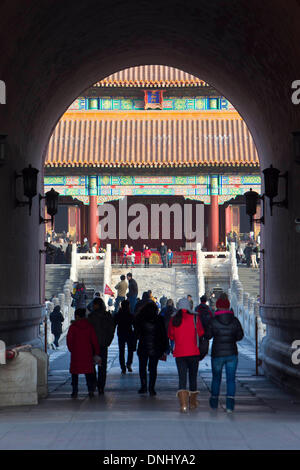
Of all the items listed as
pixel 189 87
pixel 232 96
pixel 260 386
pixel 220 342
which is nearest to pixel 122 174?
pixel 189 87

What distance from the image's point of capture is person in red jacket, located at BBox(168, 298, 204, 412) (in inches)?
445

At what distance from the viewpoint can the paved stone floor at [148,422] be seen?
8.04 meters

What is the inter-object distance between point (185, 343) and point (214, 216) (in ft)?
105

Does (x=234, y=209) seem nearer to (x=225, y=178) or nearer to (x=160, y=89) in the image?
(x=225, y=178)

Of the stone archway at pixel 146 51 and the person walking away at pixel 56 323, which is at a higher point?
the stone archway at pixel 146 51

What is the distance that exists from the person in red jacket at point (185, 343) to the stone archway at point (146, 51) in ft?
7.26

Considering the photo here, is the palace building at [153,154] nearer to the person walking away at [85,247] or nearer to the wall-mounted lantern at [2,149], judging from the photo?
the person walking away at [85,247]

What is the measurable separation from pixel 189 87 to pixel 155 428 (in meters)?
37.3

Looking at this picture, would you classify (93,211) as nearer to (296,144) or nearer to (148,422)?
(296,144)

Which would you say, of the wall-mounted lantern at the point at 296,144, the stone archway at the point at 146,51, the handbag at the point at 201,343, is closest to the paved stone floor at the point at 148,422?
the handbag at the point at 201,343

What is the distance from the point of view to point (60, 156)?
43.2m

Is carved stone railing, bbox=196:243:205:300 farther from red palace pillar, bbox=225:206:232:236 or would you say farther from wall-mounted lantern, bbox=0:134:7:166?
wall-mounted lantern, bbox=0:134:7:166

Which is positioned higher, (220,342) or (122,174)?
(122,174)

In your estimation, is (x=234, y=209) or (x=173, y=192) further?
(x=234, y=209)
